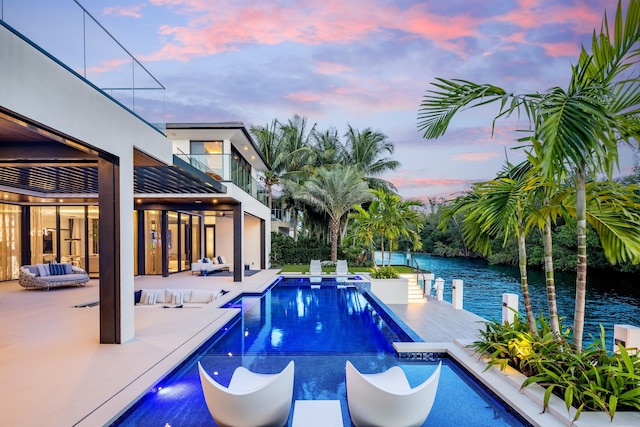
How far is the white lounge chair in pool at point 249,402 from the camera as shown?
322 centimetres

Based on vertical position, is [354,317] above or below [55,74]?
below

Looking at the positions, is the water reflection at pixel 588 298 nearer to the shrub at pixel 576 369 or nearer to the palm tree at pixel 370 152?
the shrub at pixel 576 369

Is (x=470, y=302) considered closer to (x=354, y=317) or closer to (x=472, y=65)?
(x=354, y=317)

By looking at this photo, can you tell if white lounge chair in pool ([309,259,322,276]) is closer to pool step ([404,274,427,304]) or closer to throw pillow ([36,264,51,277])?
pool step ([404,274,427,304])

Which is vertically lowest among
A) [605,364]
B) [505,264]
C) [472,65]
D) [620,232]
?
[505,264]

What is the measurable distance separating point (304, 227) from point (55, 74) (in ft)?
81.1

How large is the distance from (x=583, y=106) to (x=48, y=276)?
15062mm

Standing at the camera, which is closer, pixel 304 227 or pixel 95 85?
pixel 95 85

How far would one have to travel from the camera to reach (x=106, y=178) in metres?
5.76

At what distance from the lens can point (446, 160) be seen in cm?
2631

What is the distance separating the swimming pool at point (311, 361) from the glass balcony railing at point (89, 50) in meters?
4.25

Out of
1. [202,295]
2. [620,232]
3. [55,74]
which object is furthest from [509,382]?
[202,295]

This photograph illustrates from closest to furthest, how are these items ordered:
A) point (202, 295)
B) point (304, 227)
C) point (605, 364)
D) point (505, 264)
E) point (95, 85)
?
point (605, 364), point (95, 85), point (202, 295), point (304, 227), point (505, 264)

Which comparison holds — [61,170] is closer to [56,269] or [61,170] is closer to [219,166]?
[219,166]
